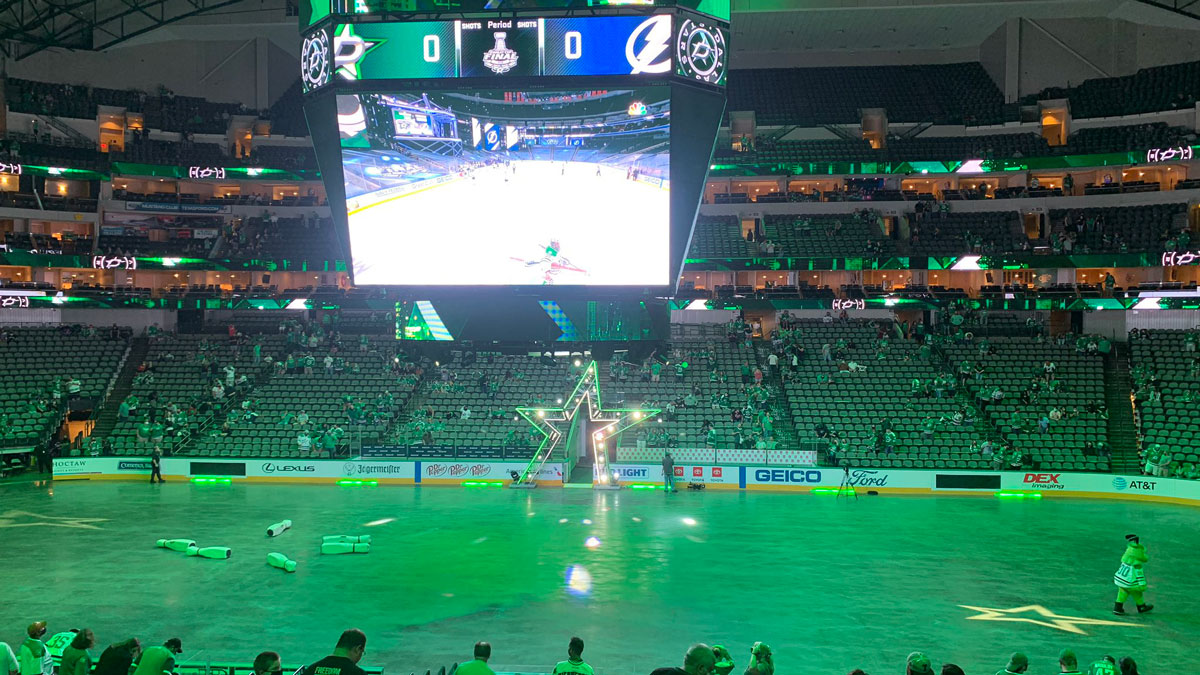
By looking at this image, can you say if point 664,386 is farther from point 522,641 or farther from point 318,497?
point 522,641

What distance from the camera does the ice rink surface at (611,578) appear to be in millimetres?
17750

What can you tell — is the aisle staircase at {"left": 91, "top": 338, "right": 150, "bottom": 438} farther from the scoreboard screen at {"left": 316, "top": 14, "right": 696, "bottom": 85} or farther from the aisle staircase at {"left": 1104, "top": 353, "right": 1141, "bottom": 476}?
the aisle staircase at {"left": 1104, "top": 353, "right": 1141, "bottom": 476}

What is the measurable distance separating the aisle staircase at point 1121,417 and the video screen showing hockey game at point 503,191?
78.6 feet

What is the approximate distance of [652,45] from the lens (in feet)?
77.3

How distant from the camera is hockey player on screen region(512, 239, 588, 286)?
26.7 meters

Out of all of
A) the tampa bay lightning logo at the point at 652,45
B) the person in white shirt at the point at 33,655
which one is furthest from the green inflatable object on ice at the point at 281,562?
the tampa bay lightning logo at the point at 652,45

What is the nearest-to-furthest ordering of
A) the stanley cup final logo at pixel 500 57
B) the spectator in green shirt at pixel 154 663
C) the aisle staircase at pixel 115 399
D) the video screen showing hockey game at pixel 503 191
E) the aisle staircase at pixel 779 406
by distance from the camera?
the spectator in green shirt at pixel 154 663 → the stanley cup final logo at pixel 500 57 → the video screen showing hockey game at pixel 503 191 → the aisle staircase at pixel 779 406 → the aisle staircase at pixel 115 399

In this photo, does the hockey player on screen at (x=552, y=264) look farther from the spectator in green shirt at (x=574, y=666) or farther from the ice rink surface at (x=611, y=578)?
the spectator in green shirt at (x=574, y=666)

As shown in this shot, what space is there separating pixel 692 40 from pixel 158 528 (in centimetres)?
2074

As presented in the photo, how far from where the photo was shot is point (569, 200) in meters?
26.5

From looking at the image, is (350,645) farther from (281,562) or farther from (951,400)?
(951,400)

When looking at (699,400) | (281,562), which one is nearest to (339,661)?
(281,562)

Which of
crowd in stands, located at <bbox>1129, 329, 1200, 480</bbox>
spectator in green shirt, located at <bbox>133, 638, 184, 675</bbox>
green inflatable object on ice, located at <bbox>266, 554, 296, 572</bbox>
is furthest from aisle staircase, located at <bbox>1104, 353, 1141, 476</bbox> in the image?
spectator in green shirt, located at <bbox>133, 638, 184, 675</bbox>

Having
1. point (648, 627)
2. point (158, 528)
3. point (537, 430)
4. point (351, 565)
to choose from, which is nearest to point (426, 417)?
point (537, 430)
